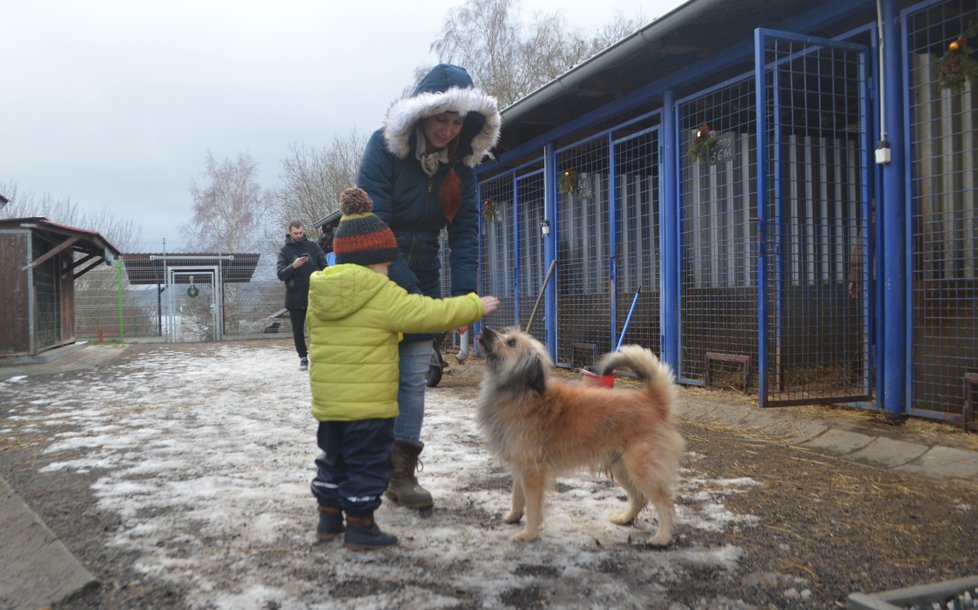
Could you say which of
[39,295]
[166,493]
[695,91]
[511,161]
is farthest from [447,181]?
[39,295]

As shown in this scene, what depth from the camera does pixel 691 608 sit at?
2.21 meters

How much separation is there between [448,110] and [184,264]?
19.6m

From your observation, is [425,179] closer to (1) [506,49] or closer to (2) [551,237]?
(2) [551,237]

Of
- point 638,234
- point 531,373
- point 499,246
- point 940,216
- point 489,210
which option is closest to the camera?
point 531,373

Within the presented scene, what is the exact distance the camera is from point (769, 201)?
22.7 ft

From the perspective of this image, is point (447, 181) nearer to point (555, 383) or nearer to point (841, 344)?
point (555, 383)

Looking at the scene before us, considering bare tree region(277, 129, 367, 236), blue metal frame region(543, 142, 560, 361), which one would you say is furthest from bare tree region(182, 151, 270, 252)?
blue metal frame region(543, 142, 560, 361)

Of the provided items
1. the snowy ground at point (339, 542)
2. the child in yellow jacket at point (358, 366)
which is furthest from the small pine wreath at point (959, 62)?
the child in yellow jacket at point (358, 366)

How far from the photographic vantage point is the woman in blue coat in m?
3.24

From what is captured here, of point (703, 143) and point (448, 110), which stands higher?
point (703, 143)

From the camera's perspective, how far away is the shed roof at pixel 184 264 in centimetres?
2009

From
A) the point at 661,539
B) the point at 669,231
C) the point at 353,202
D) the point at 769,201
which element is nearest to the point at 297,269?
the point at 669,231

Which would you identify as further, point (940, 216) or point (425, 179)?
point (940, 216)

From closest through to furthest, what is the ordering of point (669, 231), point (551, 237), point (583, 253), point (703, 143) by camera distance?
1. point (703, 143)
2. point (669, 231)
3. point (583, 253)
4. point (551, 237)
